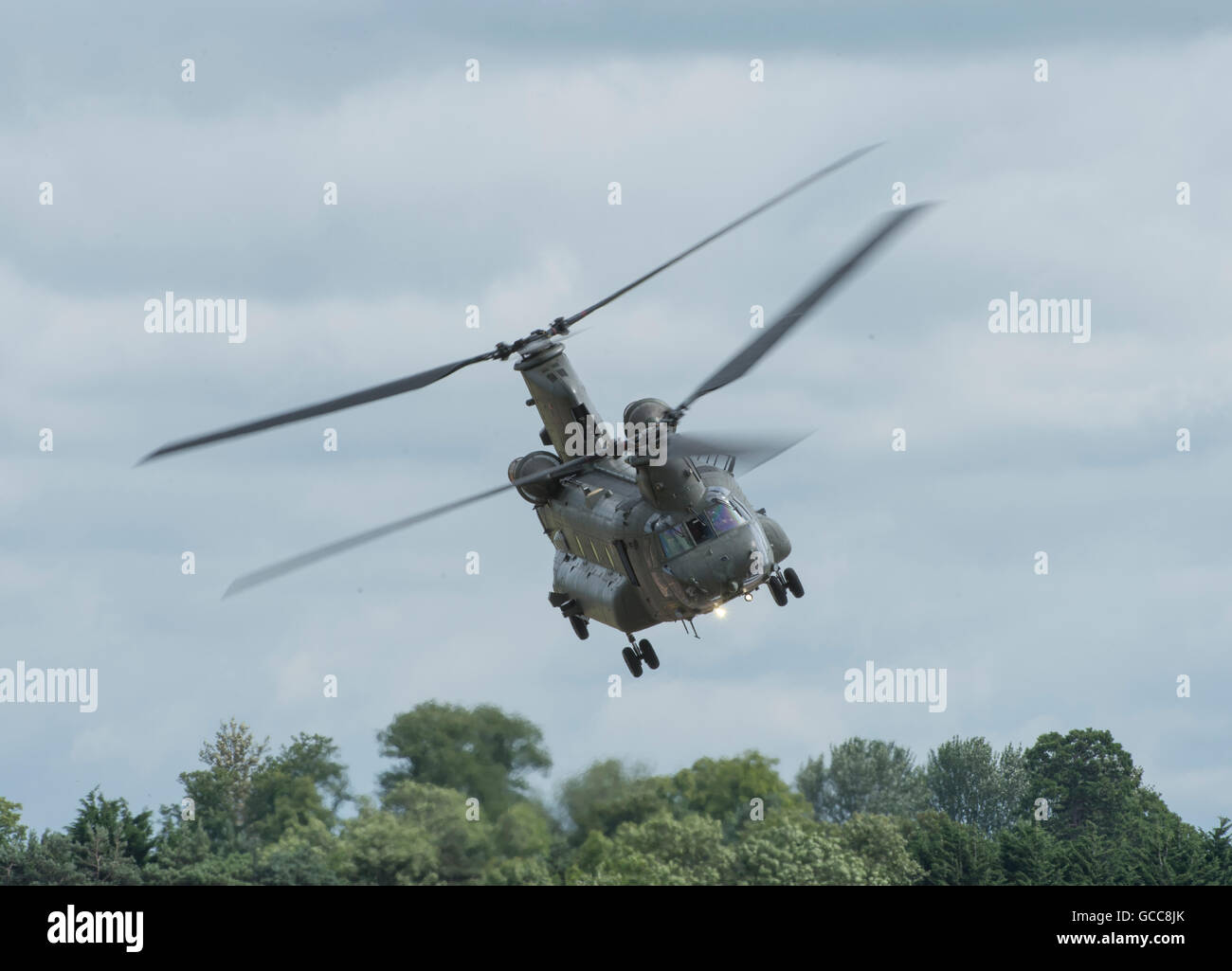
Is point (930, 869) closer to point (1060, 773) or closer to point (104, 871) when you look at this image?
point (1060, 773)

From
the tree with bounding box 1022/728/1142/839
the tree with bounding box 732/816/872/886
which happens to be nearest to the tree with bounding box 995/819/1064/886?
the tree with bounding box 1022/728/1142/839

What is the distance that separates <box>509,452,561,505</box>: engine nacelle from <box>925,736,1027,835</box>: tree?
1442 inches

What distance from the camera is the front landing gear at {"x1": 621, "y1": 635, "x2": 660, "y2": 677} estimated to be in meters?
60.9

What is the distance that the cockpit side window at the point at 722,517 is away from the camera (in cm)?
5644

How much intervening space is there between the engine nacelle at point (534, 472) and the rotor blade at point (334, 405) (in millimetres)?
3198

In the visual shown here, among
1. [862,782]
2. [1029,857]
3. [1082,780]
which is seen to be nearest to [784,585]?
[862,782]

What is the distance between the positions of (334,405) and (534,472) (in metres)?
8.94

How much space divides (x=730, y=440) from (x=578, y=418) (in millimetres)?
8143

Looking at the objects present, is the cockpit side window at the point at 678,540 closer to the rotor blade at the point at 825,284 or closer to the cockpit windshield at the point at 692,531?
the cockpit windshield at the point at 692,531

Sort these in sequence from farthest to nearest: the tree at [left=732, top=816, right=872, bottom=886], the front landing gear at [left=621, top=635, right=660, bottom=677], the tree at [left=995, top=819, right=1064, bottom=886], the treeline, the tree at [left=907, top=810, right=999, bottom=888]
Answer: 1. the tree at [left=995, top=819, right=1064, bottom=886]
2. the tree at [left=907, top=810, right=999, bottom=888]
3. the tree at [left=732, top=816, right=872, bottom=886]
4. the treeline
5. the front landing gear at [left=621, top=635, right=660, bottom=677]

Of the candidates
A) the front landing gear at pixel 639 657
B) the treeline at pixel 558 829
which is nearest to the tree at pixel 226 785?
the treeline at pixel 558 829

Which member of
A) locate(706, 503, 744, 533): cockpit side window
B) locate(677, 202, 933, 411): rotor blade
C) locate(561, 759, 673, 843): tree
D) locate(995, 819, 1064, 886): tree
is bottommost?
locate(995, 819, 1064, 886): tree

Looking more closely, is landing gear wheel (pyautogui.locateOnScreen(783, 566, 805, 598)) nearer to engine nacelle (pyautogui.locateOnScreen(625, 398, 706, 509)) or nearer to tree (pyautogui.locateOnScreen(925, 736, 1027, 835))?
engine nacelle (pyautogui.locateOnScreen(625, 398, 706, 509))

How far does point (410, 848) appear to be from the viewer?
235ft
